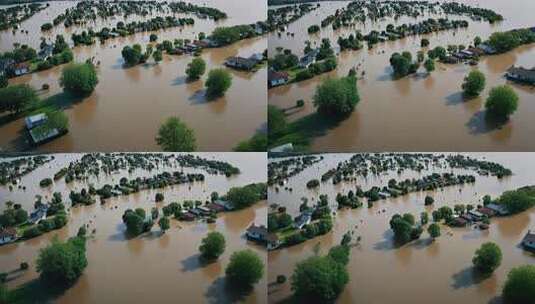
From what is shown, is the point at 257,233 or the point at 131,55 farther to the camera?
the point at 131,55

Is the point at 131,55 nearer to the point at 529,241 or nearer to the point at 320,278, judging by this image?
the point at 320,278

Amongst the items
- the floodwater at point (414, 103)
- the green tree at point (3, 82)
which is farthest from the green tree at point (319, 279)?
the green tree at point (3, 82)

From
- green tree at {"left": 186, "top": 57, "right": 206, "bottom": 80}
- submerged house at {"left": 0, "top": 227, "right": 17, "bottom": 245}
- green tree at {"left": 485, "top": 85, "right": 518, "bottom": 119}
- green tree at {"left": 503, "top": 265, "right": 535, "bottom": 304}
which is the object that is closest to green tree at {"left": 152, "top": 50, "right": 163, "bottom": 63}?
green tree at {"left": 186, "top": 57, "right": 206, "bottom": 80}

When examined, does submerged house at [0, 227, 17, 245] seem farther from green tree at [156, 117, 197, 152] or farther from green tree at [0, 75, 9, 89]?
green tree at [156, 117, 197, 152]

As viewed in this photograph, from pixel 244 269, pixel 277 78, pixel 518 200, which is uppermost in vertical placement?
pixel 277 78

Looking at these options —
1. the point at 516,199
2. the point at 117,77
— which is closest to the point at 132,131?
the point at 117,77

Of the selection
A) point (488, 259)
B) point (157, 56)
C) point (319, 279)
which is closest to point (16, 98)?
point (157, 56)

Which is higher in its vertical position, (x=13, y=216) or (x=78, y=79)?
(x=78, y=79)
